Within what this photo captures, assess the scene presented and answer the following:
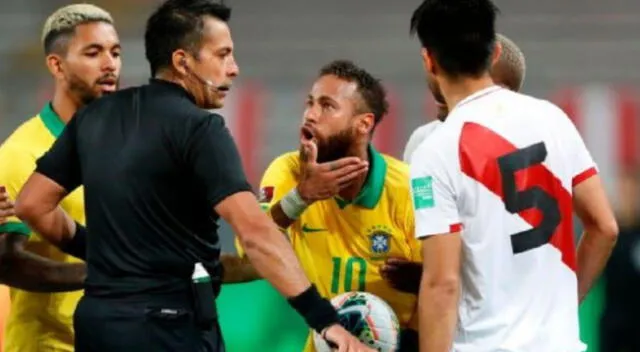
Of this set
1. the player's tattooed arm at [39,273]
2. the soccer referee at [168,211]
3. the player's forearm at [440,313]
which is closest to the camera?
the player's forearm at [440,313]

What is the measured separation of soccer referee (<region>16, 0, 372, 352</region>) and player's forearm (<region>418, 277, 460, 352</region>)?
0.20 m

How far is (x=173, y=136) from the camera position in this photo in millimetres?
4078

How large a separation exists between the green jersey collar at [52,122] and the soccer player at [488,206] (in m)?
1.60

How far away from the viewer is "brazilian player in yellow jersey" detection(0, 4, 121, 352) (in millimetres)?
4816

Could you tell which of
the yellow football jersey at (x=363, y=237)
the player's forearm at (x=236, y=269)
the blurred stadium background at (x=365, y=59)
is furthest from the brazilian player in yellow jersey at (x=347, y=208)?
the blurred stadium background at (x=365, y=59)

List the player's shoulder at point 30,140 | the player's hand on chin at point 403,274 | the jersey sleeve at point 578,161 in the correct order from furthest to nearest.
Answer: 1. the player's shoulder at point 30,140
2. the player's hand on chin at point 403,274
3. the jersey sleeve at point 578,161

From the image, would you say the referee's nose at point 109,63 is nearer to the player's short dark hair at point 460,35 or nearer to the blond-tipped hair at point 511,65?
the blond-tipped hair at point 511,65

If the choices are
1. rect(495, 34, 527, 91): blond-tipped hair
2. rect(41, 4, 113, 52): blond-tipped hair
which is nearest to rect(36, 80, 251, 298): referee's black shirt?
rect(41, 4, 113, 52): blond-tipped hair

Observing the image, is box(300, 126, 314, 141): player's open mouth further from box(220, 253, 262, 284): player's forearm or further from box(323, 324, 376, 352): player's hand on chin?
box(323, 324, 376, 352): player's hand on chin

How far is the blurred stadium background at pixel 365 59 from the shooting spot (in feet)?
33.9

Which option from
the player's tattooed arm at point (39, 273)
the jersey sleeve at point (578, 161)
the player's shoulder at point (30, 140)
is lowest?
the player's tattooed arm at point (39, 273)

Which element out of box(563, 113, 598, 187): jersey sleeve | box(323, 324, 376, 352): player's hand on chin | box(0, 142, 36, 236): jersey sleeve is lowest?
box(323, 324, 376, 352): player's hand on chin

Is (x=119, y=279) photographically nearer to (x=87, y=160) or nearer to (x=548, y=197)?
(x=87, y=160)

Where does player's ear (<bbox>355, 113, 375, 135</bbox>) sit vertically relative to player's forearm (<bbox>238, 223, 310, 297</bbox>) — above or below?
above
